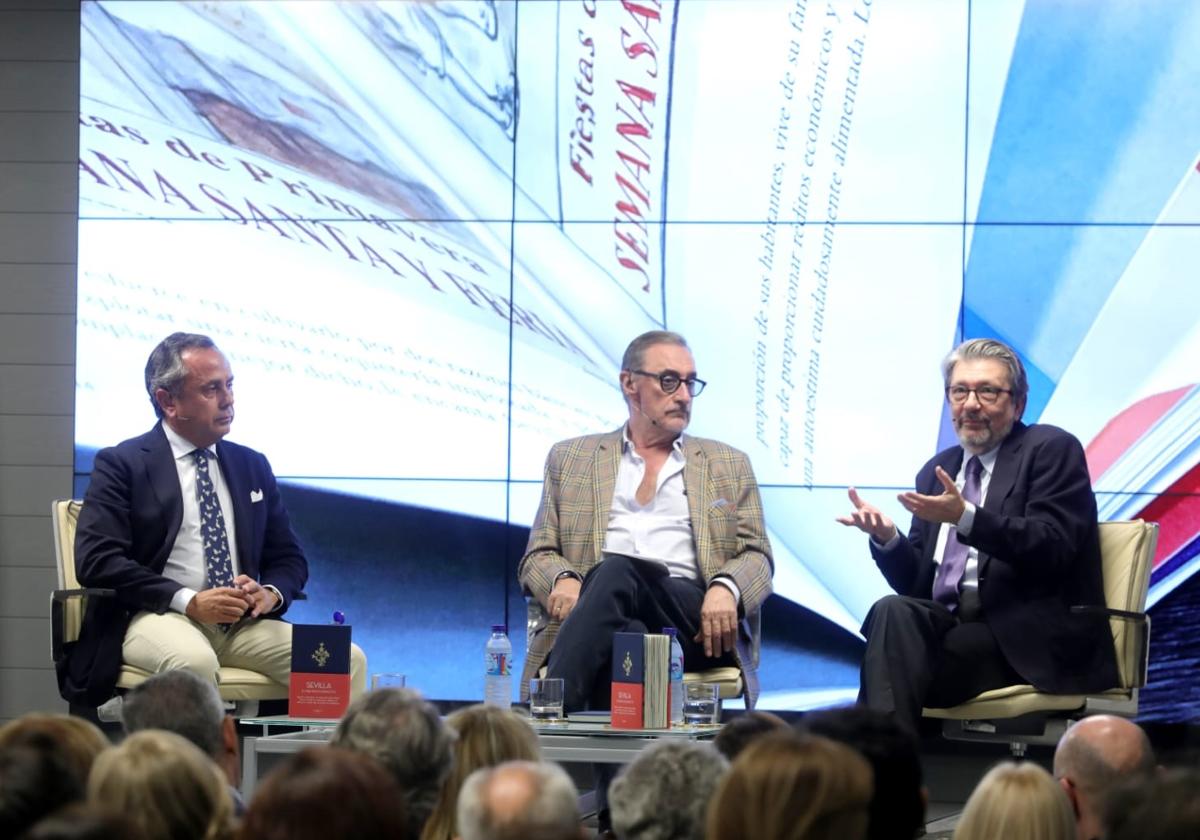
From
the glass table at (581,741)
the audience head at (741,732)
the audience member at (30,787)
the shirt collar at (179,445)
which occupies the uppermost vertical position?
the shirt collar at (179,445)

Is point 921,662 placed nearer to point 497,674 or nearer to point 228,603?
point 497,674

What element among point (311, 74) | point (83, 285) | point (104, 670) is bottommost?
point (104, 670)

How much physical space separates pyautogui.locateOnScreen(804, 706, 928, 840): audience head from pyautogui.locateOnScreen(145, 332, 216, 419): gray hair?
8.94ft

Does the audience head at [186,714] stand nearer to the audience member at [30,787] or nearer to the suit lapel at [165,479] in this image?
the audience member at [30,787]

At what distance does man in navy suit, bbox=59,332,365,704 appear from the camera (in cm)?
423

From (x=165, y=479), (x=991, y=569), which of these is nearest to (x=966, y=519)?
(x=991, y=569)

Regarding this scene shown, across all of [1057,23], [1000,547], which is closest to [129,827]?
[1000,547]

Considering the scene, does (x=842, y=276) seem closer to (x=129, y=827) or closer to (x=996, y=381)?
(x=996, y=381)

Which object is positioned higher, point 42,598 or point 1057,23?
point 1057,23

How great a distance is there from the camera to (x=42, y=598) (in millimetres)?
5594

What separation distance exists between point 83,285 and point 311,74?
1.06 metres

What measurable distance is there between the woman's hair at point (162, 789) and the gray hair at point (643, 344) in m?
2.78

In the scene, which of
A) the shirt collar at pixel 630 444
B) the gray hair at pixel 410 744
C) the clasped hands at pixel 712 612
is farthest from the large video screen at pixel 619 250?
the gray hair at pixel 410 744

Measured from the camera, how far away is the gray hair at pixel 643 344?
4.57 m
